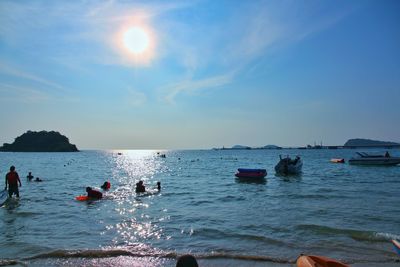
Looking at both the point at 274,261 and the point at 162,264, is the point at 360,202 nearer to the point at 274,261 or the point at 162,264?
the point at 274,261

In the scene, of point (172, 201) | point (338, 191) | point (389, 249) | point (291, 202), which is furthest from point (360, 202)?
point (172, 201)

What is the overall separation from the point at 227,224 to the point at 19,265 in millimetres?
8387

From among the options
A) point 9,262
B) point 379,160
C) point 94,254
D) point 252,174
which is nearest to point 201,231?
point 94,254

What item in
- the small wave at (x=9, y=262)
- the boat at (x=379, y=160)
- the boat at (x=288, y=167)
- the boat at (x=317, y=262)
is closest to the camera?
the boat at (x=317, y=262)

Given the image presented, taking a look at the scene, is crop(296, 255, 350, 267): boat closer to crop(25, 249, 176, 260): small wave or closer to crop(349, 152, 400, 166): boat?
crop(25, 249, 176, 260): small wave

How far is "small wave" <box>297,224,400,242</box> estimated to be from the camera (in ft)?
39.4

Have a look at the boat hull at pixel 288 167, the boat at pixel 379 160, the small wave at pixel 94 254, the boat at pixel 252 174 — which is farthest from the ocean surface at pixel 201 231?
the boat at pixel 379 160

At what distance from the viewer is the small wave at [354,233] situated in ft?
39.4

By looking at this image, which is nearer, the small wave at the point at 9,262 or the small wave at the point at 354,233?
the small wave at the point at 9,262

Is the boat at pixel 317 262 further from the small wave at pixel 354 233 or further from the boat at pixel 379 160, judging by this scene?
the boat at pixel 379 160

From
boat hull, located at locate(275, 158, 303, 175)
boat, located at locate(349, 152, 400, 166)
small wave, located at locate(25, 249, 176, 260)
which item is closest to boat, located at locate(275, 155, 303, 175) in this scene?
boat hull, located at locate(275, 158, 303, 175)

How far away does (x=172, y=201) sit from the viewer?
2244 cm

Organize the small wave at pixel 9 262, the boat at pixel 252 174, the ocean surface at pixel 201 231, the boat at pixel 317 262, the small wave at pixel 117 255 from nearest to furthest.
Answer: the boat at pixel 317 262, the small wave at pixel 9 262, the small wave at pixel 117 255, the ocean surface at pixel 201 231, the boat at pixel 252 174

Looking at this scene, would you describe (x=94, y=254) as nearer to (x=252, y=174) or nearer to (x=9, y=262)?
(x=9, y=262)
